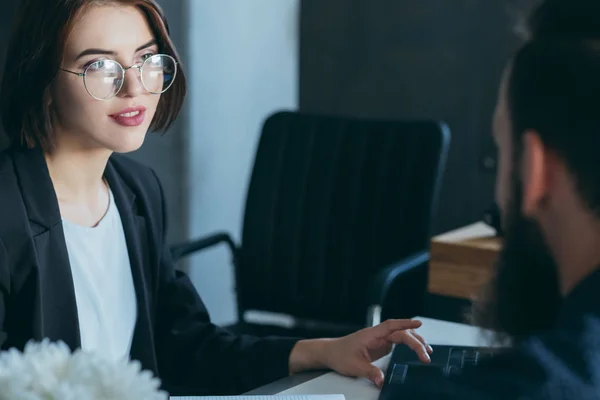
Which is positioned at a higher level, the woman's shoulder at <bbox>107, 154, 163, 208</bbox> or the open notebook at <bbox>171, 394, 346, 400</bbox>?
the woman's shoulder at <bbox>107, 154, 163, 208</bbox>

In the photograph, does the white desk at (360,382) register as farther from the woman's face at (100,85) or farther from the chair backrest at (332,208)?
the chair backrest at (332,208)

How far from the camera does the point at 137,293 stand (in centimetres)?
163

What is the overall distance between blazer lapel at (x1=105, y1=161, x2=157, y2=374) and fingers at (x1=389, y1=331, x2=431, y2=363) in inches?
19.2

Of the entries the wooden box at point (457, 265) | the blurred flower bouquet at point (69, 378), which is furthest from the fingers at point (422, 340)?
the wooden box at point (457, 265)

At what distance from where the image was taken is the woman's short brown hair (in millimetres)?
1438

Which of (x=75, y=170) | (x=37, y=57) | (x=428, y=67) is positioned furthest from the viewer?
(x=428, y=67)

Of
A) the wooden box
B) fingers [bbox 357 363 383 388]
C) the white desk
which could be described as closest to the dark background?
the wooden box

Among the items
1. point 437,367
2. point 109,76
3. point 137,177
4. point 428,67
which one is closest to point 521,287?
point 437,367

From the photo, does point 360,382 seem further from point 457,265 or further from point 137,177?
point 457,265

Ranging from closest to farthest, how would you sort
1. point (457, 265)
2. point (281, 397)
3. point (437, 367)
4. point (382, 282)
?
point (281, 397) → point (437, 367) → point (382, 282) → point (457, 265)

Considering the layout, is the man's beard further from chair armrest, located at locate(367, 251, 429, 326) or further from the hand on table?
chair armrest, located at locate(367, 251, 429, 326)

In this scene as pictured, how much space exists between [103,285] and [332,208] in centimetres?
86

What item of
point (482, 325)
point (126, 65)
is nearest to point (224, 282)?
point (126, 65)

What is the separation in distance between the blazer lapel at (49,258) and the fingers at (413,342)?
0.53m
